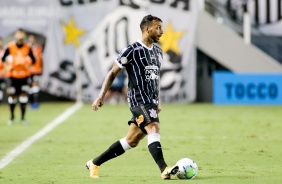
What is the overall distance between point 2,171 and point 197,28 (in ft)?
63.7

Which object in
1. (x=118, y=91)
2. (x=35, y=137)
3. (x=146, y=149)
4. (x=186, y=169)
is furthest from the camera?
(x=118, y=91)

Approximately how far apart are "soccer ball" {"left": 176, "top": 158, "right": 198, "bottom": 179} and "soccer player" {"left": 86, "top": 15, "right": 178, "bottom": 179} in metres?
0.33

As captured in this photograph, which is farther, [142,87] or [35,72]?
[35,72]

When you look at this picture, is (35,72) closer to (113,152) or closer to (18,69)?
(18,69)

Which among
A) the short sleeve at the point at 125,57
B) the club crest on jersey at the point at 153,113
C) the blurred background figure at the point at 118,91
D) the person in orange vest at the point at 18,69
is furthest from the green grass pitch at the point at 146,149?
the blurred background figure at the point at 118,91

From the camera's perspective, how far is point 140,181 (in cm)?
1027

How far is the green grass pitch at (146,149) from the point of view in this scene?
1086cm

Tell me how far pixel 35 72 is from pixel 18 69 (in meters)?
8.36

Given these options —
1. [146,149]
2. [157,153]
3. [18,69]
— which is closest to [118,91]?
[18,69]

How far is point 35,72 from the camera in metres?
29.5

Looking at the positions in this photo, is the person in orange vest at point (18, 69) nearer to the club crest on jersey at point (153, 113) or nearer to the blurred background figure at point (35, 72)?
the blurred background figure at point (35, 72)

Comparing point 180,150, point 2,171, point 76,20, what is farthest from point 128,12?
point 2,171

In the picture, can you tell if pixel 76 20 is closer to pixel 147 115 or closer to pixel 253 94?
pixel 253 94

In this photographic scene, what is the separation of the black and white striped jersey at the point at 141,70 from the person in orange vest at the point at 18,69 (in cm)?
1046
